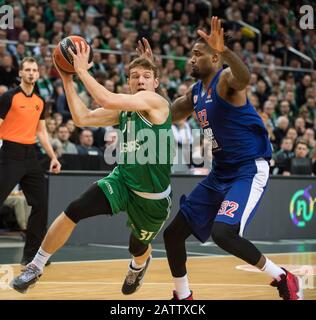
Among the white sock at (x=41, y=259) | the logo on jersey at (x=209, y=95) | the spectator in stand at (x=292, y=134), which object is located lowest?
the spectator in stand at (x=292, y=134)

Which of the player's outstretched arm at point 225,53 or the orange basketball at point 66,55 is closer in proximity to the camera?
the player's outstretched arm at point 225,53

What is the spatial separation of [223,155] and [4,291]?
226 centimetres

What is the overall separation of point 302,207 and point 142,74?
801 centimetres

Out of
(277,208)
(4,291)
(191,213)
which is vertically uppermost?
(191,213)

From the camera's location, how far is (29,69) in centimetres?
891

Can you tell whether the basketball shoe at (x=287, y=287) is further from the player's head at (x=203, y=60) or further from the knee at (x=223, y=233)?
the player's head at (x=203, y=60)

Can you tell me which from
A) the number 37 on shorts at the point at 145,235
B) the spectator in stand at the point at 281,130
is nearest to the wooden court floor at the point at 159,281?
the number 37 on shorts at the point at 145,235

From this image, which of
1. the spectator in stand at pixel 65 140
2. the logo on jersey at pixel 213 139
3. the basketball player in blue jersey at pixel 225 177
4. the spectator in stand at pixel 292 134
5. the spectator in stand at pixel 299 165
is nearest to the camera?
the basketball player in blue jersey at pixel 225 177

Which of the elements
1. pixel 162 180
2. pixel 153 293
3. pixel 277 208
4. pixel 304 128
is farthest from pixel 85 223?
pixel 304 128

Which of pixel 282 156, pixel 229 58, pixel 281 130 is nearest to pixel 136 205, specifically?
pixel 229 58

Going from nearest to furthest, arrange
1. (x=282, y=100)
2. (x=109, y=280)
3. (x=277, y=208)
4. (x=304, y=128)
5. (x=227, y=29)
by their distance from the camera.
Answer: (x=109, y=280), (x=277, y=208), (x=304, y=128), (x=282, y=100), (x=227, y=29)

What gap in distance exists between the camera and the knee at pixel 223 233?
18.8 feet

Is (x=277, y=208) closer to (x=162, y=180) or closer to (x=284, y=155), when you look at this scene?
(x=284, y=155)

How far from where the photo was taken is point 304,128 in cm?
1723
